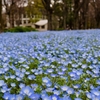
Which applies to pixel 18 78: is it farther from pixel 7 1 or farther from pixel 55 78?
pixel 7 1

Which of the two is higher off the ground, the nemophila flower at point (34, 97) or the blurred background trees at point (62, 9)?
the blurred background trees at point (62, 9)

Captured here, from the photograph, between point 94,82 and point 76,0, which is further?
point 76,0

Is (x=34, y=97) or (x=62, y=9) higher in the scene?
(x=62, y=9)

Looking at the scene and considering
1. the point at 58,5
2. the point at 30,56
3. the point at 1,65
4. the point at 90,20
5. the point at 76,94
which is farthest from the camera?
the point at 90,20

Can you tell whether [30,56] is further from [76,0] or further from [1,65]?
[76,0]

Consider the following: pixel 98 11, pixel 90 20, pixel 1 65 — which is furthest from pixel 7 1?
pixel 1 65

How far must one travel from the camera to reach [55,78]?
2.12m

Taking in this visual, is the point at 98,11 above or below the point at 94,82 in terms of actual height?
above

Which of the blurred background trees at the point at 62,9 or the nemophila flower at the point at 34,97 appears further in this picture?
the blurred background trees at the point at 62,9

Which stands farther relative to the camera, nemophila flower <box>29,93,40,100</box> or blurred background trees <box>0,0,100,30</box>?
blurred background trees <box>0,0,100,30</box>

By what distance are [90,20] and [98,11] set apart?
942cm

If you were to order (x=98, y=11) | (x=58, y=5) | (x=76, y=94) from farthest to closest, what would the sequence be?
(x=98, y=11), (x=58, y=5), (x=76, y=94)

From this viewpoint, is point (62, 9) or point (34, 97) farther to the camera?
point (62, 9)

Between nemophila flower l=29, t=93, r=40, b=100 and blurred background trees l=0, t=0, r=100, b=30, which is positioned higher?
blurred background trees l=0, t=0, r=100, b=30
